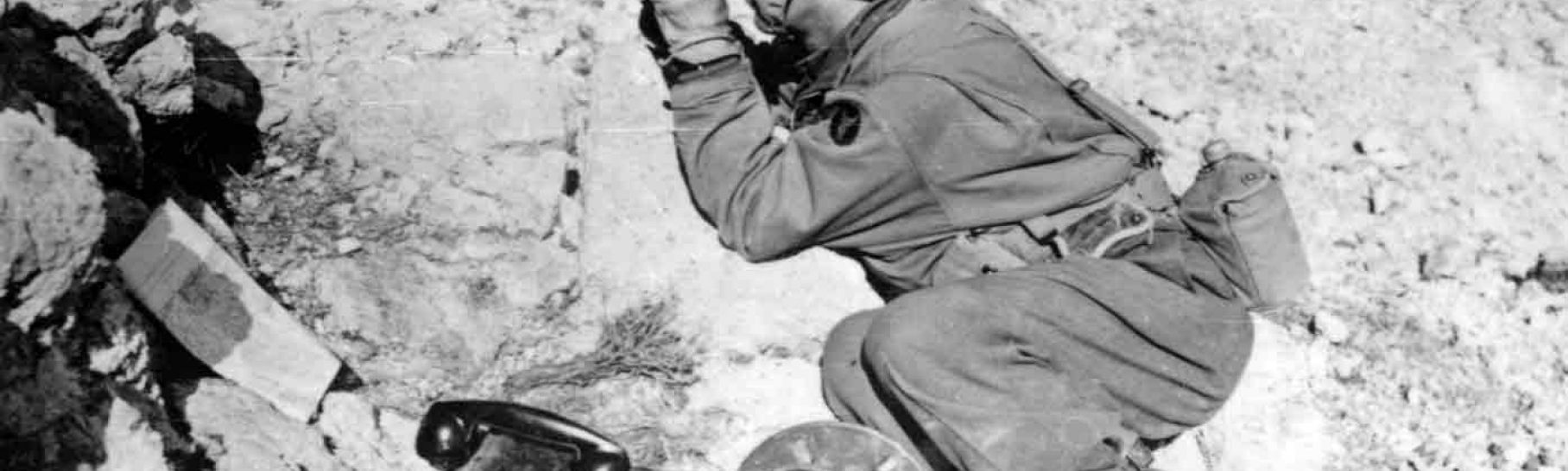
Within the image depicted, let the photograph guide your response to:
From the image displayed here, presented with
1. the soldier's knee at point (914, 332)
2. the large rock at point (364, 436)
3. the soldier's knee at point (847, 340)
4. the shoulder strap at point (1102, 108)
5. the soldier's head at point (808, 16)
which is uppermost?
the soldier's head at point (808, 16)

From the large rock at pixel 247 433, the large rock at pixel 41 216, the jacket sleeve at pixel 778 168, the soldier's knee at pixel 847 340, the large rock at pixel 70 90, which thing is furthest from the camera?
the soldier's knee at pixel 847 340

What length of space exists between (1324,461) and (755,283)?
5.74ft

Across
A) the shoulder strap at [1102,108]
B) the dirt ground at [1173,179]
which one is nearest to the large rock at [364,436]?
the dirt ground at [1173,179]

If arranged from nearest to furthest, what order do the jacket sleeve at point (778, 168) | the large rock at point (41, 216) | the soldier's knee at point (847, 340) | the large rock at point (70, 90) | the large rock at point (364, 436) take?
the large rock at point (41, 216) < the large rock at point (70, 90) < the large rock at point (364, 436) < the jacket sleeve at point (778, 168) < the soldier's knee at point (847, 340)

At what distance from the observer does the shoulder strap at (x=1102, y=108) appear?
12.6 feet

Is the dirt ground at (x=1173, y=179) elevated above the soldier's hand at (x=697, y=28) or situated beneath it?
situated beneath

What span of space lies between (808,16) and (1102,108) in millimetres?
871

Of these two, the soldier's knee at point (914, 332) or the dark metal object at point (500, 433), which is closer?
the dark metal object at point (500, 433)

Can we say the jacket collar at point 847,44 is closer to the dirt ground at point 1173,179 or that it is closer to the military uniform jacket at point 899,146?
the military uniform jacket at point 899,146

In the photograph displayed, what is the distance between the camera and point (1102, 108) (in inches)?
152

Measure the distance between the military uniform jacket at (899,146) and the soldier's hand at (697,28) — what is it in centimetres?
7

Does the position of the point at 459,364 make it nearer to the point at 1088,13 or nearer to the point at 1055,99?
the point at 1055,99

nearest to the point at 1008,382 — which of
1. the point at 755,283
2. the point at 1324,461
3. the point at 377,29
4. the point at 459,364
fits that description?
the point at 755,283

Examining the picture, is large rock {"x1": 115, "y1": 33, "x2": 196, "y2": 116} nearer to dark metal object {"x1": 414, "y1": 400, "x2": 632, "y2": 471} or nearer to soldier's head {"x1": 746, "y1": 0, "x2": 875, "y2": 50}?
dark metal object {"x1": 414, "y1": 400, "x2": 632, "y2": 471}
